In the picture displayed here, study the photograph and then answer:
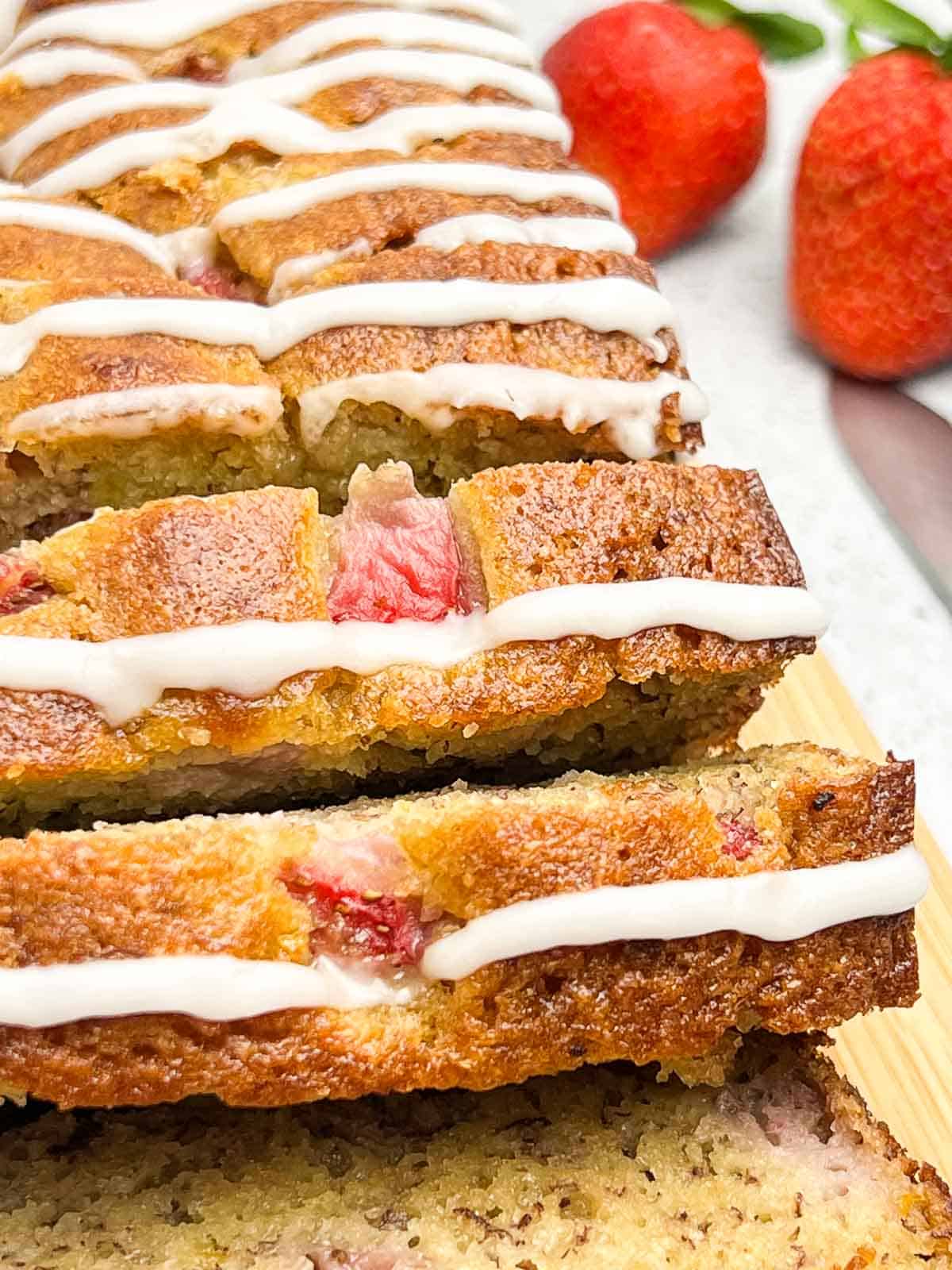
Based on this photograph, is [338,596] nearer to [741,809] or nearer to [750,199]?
[741,809]

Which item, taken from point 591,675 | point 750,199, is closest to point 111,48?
point 591,675

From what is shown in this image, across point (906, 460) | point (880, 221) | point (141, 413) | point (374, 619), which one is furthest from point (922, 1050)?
point (880, 221)

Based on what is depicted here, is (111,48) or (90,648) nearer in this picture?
(90,648)

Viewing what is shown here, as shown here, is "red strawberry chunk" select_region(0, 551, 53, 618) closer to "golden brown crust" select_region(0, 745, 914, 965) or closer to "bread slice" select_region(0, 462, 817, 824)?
"bread slice" select_region(0, 462, 817, 824)

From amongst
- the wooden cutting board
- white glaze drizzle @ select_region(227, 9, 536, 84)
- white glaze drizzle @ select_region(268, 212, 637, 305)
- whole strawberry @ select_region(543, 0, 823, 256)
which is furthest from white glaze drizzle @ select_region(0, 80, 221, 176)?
the wooden cutting board

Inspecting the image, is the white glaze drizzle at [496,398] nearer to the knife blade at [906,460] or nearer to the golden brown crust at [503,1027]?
the golden brown crust at [503,1027]

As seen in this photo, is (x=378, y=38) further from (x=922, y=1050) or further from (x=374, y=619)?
(x=922, y=1050)
